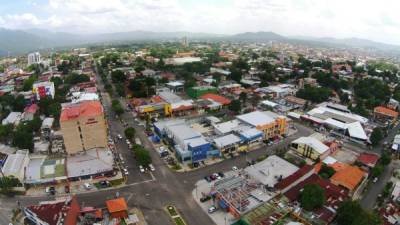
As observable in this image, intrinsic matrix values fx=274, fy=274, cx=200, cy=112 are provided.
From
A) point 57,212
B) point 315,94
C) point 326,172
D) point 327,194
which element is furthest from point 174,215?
point 315,94

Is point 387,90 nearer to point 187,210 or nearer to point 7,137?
point 187,210

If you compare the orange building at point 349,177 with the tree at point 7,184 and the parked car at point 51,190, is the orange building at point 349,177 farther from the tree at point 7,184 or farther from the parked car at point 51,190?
the tree at point 7,184

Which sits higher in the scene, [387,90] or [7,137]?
[387,90]

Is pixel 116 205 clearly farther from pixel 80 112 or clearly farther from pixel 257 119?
pixel 257 119

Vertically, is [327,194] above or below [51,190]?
above

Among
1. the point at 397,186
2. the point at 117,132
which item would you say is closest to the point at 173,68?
the point at 117,132
